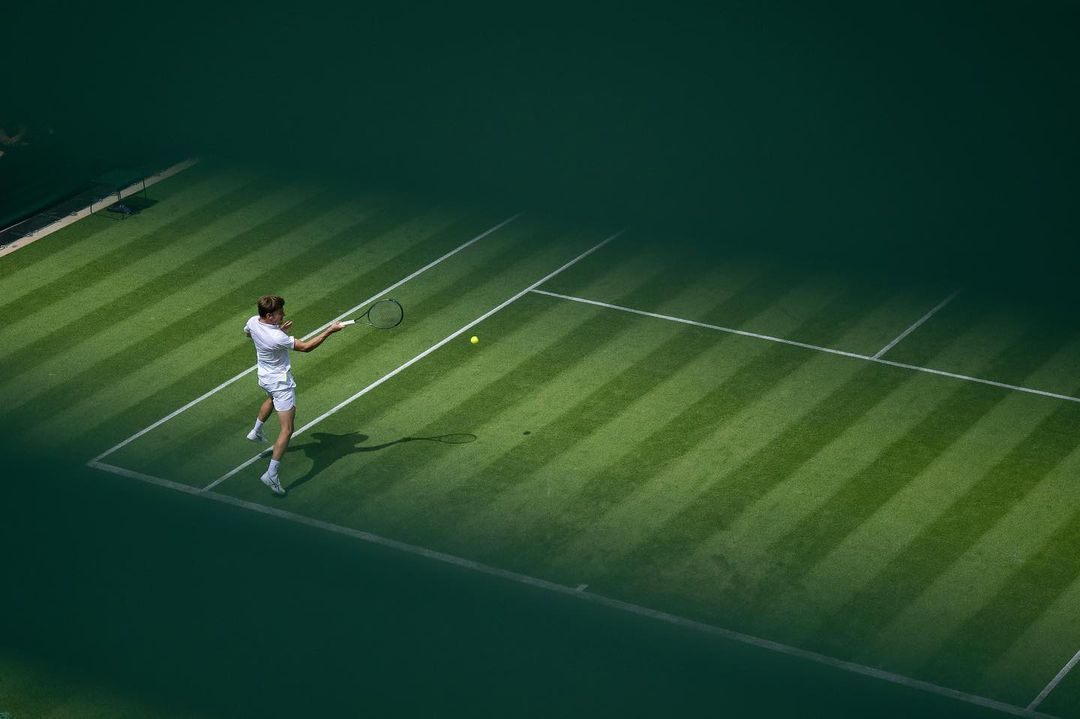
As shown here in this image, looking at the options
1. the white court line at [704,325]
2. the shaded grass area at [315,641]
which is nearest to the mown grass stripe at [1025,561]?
the shaded grass area at [315,641]

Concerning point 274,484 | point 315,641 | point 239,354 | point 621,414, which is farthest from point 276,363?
point 621,414

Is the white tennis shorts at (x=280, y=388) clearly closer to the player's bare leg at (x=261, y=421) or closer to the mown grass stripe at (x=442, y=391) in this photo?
the player's bare leg at (x=261, y=421)

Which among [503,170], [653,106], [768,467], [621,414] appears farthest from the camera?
[653,106]

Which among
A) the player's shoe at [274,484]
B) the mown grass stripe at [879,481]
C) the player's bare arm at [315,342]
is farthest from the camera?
the player's shoe at [274,484]

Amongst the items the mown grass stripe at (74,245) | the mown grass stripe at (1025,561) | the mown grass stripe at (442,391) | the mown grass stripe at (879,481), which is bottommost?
the mown grass stripe at (1025,561)

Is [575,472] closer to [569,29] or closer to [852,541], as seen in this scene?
[852,541]

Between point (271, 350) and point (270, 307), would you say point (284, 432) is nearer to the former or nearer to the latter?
point (271, 350)
